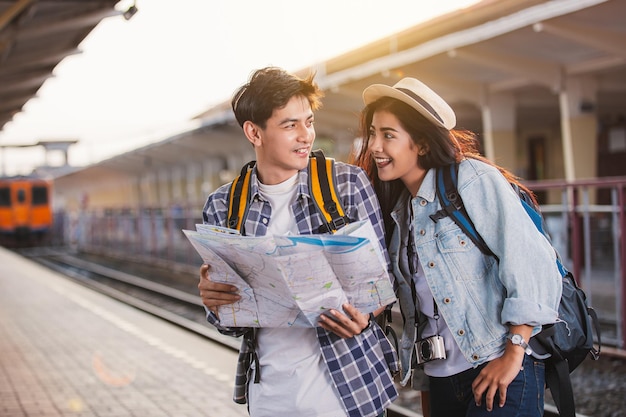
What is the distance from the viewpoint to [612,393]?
19.4 ft

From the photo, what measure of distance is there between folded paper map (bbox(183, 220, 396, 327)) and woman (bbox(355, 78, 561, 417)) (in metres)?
0.25

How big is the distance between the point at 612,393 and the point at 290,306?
4.71m

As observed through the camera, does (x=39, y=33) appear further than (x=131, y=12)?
Yes

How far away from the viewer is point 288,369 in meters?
2.18

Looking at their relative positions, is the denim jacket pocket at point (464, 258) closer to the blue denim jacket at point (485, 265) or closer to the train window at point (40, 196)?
the blue denim jacket at point (485, 265)

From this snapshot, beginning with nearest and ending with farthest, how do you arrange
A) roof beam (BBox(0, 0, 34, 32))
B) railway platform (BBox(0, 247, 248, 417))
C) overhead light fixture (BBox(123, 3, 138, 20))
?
railway platform (BBox(0, 247, 248, 417))
overhead light fixture (BBox(123, 3, 138, 20))
roof beam (BBox(0, 0, 34, 32))

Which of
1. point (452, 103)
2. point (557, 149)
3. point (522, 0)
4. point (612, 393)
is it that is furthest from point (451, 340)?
point (557, 149)

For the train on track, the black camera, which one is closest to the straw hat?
the black camera

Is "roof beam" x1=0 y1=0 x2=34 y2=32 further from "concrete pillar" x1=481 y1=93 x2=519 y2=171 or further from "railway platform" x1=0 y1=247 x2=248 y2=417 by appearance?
"concrete pillar" x1=481 y1=93 x2=519 y2=171

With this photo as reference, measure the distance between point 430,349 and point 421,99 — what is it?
2.53 ft

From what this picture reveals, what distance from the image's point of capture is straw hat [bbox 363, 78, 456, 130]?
2.26 metres

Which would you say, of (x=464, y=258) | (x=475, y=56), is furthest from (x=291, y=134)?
(x=475, y=56)

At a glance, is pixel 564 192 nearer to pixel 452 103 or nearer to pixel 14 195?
pixel 452 103

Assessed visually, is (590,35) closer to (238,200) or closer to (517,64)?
(517,64)
